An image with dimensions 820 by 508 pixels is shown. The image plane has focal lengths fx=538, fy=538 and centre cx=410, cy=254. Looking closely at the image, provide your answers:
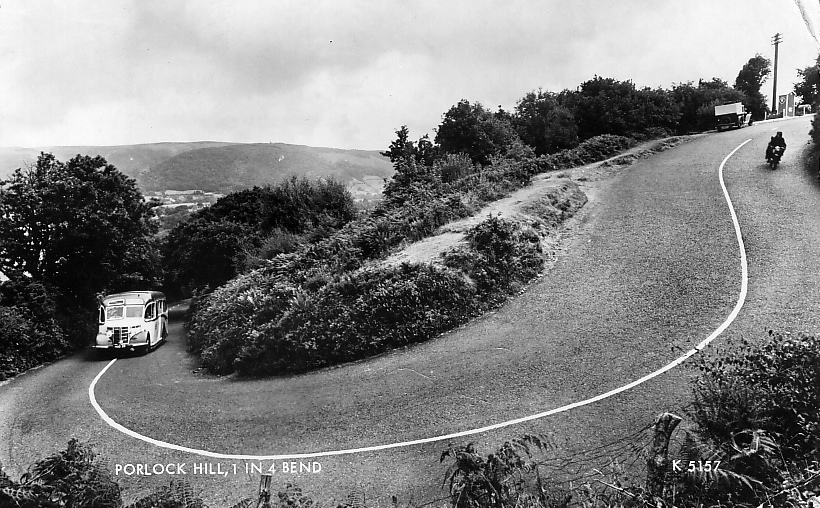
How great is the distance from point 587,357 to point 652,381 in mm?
449

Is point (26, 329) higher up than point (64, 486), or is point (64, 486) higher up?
point (26, 329)

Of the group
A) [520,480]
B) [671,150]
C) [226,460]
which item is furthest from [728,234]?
[226,460]

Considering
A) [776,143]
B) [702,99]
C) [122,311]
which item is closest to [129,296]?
[122,311]

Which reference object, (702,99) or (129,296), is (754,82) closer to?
(702,99)

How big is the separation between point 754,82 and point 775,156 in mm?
746

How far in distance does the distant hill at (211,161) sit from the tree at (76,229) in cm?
6

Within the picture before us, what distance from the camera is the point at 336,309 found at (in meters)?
4.88

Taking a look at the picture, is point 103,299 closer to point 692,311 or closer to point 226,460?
point 226,460

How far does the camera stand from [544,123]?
14.6ft

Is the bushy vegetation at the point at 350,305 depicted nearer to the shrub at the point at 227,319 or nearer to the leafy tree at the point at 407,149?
the shrub at the point at 227,319

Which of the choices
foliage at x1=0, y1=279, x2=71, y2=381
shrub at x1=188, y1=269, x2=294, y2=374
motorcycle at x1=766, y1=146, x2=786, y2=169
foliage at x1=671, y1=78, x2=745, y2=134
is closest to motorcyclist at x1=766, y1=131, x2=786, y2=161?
motorcycle at x1=766, y1=146, x2=786, y2=169

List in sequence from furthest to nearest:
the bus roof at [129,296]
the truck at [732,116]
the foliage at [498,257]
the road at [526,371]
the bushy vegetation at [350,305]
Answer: the foliage at [498,257] < the truck at [732,116] < the bushy vegetation at [350,305] < the bus roof at [129,296] < the road at [526,371]

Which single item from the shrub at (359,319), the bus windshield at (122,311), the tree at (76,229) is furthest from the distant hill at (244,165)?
the shrub at (359,319)

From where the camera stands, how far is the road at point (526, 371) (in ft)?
8.66
